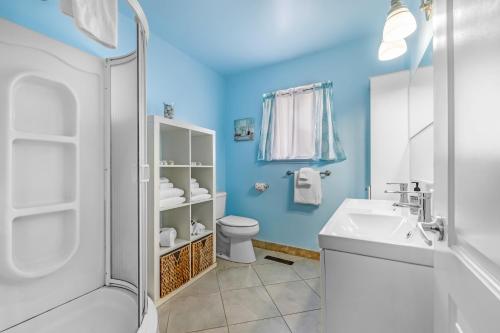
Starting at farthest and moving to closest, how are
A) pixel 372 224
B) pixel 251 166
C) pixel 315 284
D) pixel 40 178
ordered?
pixel 251 166 < pixel 315 284 < pixel 372 224 < pixel 40 178

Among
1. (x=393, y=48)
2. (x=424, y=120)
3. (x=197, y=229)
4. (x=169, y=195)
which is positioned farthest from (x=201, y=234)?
(x=393, y=48)

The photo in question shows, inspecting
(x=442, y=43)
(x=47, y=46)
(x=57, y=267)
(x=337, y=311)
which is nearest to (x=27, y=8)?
(x=47, y=46)

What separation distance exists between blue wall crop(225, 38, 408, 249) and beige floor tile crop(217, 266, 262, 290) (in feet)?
2.15

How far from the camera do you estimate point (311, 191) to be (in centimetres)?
241

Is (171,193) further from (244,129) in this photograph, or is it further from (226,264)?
(244,129)

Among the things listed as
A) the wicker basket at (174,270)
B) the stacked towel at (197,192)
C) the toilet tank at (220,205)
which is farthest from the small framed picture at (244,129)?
the wicker basket at (174,270)

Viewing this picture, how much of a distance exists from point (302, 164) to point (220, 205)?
1166 mm

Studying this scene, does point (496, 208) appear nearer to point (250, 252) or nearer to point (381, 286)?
point (381, 286)

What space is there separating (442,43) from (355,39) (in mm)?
2084

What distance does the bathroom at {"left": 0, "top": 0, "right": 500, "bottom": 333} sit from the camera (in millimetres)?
518

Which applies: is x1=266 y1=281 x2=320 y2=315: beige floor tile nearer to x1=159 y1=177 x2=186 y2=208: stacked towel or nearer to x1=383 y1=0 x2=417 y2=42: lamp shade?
x1=159 y1=177 x2=186 y2=208: stacked towel

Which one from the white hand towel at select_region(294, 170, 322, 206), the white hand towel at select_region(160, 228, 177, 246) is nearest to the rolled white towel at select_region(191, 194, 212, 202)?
the white hand towel at select_region(160, 228, 177, 246)

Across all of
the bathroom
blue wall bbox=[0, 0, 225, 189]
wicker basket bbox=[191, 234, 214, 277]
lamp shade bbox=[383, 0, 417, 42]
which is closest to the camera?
the bathroom

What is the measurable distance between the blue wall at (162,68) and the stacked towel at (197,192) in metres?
0.68
